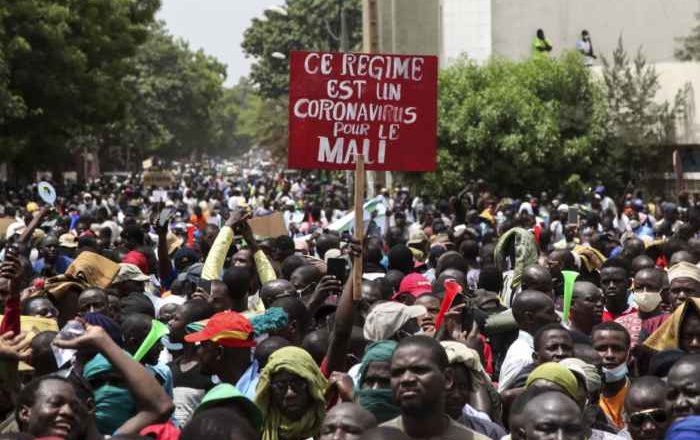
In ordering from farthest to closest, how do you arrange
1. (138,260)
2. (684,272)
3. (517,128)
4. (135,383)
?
(517,128)
(138,260)
(684,272)
(135,383)

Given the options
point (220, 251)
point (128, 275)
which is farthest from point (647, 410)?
point (128, 275)

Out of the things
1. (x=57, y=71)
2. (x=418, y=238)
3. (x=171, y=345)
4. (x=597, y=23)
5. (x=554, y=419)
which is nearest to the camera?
(x=554, y=419)

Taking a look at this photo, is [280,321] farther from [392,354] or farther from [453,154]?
[453,154]

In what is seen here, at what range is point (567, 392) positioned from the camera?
228 inches

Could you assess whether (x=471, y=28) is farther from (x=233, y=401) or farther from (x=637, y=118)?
(x=233, y=401)

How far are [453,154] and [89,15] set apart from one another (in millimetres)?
17177

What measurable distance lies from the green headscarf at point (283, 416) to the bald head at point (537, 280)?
10.9 ft

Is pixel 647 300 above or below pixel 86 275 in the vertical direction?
below

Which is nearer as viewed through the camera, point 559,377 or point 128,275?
point 559,377

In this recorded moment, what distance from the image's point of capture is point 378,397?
5.85 meters

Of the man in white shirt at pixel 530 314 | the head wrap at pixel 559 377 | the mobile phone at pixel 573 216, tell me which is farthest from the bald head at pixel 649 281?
the mobile phone at pixel 573 216

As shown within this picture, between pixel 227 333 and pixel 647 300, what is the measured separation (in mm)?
3145

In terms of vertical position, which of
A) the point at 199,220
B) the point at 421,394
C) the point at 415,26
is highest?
the point at 415,26

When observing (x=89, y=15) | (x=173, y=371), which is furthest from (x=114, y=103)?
(x=173, y=371)
